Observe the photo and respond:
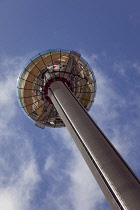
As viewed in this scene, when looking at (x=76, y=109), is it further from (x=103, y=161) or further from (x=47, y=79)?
(x=47, y=79)

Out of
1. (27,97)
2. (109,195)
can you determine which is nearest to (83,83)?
(27,97)

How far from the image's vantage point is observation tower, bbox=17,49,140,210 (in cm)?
866

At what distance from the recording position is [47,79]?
2084cm

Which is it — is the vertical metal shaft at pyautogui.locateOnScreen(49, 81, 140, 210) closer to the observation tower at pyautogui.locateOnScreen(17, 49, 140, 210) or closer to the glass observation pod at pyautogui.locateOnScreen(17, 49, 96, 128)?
the observation tower at pyautogui.locateOnScreen(17, 49, 140, 210)

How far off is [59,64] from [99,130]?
12734mm

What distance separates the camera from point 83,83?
24016mm

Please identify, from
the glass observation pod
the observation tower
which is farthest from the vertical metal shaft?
the glass observation pod

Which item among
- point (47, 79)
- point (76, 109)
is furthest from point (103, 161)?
point (47, 79)

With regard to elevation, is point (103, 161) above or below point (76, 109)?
below

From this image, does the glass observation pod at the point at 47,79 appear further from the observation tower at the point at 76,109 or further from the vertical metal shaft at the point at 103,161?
the vertical metal shaft at the point at 103,161

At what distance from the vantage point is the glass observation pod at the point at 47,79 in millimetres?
21659

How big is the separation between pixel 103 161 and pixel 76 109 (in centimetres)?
530

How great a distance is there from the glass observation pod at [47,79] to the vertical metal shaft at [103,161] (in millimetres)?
6828

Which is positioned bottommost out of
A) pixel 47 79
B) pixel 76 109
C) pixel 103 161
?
pixel 103 161
